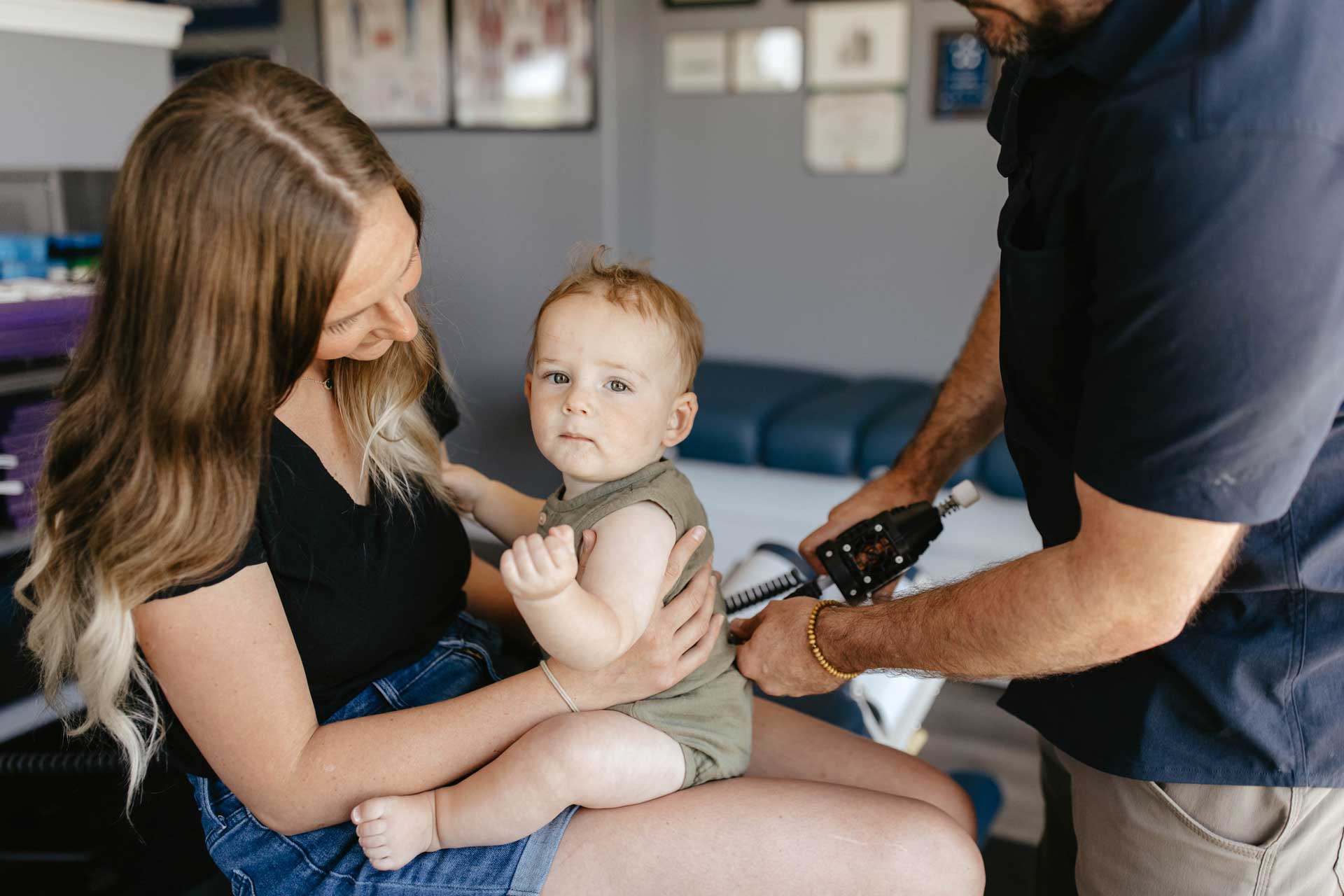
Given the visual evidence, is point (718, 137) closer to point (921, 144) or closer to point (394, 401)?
point (921, 144)

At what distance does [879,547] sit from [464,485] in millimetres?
563

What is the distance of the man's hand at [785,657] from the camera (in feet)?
4.09

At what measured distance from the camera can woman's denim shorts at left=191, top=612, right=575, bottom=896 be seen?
3.53ft

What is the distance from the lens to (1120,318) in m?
0.88

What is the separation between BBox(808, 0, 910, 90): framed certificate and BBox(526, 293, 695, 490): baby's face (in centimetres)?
298

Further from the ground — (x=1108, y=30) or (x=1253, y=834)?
(x=1108, y=30)

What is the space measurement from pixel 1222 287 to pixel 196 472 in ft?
2.90

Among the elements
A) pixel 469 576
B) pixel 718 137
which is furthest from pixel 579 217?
pixel 469 576

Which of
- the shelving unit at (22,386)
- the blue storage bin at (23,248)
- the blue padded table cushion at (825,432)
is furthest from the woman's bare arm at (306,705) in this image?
the blue padded table cushion at (825,432)

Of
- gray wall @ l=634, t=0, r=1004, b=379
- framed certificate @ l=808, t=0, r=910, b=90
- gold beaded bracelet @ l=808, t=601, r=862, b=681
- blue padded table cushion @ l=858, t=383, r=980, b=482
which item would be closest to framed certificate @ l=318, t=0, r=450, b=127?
gray wall @ l=634, t=0, r=1004, b=379

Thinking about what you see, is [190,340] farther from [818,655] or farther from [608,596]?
[818,655]

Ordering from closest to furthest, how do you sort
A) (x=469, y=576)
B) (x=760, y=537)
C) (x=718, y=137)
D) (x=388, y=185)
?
(x=388, y=185)
(x=469, y=576)
(x=760, y=537)
(x=718, y=137)

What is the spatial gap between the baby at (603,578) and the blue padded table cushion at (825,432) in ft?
6.79

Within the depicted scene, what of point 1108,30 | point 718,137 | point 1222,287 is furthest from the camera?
point 718,137
